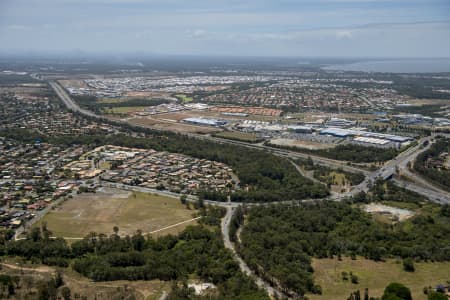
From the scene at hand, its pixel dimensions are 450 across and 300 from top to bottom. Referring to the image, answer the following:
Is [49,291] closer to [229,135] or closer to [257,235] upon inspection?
[257,235]

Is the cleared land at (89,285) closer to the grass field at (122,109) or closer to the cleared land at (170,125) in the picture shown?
the cleared land at (170,125)

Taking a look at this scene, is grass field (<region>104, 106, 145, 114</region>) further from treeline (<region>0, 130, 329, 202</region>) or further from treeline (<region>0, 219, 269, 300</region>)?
treeline (<region>0, 219, 269, 300</region>)

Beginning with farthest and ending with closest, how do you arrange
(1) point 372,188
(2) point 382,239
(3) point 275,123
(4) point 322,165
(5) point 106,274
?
(3) point 275,123, (4) point 322,165, (1) point 372,188, (2) point 382,239, (5) point 106,274

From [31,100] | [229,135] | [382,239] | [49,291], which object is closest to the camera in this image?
[49,291]

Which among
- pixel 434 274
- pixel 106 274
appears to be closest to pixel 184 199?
pixel 106 274

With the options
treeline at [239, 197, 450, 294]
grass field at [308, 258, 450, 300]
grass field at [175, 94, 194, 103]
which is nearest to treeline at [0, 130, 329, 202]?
treeline at [239, 197, 450, 294]

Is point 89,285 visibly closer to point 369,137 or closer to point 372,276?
point 372,276
